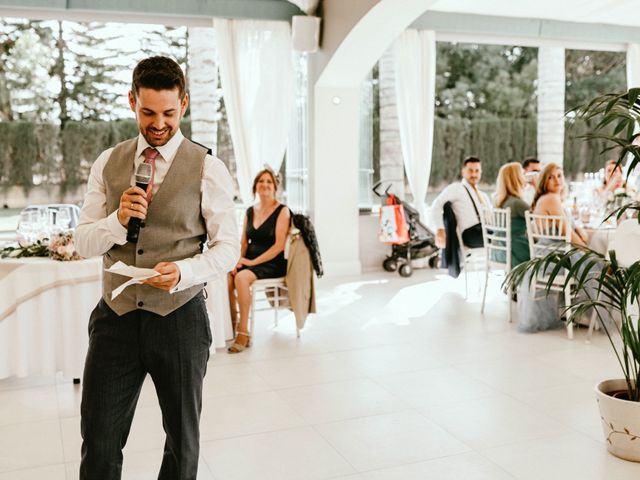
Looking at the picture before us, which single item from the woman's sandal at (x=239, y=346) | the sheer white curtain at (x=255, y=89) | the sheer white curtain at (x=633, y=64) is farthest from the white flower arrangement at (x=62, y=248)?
the sheer white curtain at (x=633, y=64)

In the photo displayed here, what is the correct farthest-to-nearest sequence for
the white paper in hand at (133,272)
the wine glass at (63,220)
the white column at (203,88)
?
1. the white column at (203,88)
2. the wine glass at (63,220)
3. the white paper in hand at (133,272)

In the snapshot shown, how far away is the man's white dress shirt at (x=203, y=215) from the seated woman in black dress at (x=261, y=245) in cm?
335

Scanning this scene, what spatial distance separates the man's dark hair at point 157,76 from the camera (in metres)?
1.94

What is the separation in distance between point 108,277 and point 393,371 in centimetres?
294

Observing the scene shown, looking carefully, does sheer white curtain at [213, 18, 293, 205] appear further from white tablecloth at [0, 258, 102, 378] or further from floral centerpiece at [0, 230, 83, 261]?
white tablecloth at [0, 258, 102, 378]

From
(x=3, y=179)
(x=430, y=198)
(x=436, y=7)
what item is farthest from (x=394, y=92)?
(x=3, y=179)

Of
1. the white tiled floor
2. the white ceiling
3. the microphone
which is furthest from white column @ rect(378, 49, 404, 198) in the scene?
the microphone

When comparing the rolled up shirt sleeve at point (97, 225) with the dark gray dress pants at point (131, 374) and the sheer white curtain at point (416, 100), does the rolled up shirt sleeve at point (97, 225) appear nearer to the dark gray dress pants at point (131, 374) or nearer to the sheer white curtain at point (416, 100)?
the dark gray dress pants at point (131, 374)

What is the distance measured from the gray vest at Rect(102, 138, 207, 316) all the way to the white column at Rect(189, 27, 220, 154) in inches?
259

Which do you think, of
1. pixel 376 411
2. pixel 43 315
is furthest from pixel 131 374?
pixel 43 315

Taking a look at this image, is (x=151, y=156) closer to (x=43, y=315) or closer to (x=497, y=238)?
(x=43, y=315)

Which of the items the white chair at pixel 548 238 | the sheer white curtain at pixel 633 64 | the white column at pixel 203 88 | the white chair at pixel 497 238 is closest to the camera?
the white chair at pixel 548 238

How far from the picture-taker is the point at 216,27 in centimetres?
809

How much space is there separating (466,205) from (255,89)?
2.90 metres
